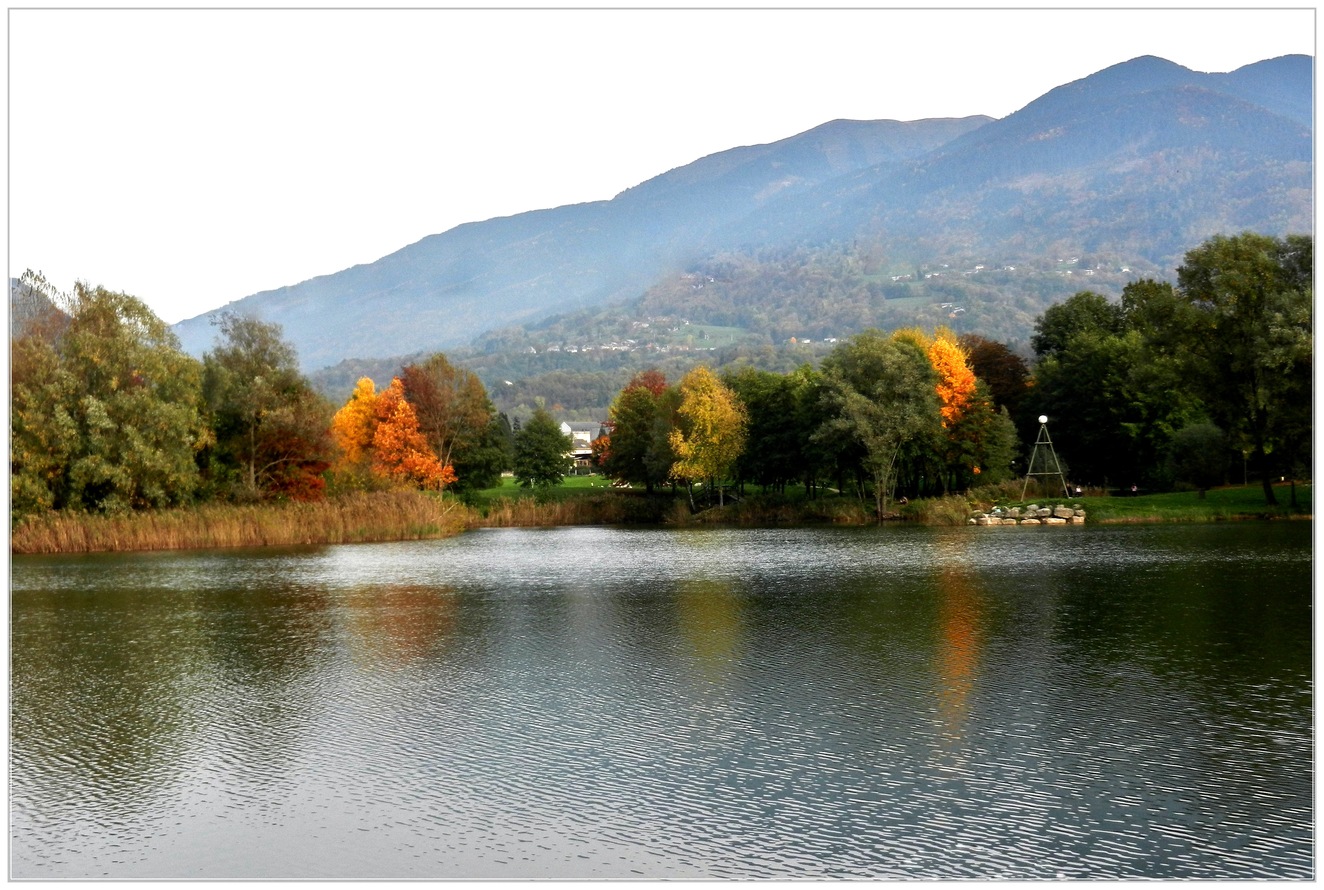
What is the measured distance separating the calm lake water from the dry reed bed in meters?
16.8

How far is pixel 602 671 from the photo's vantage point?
17250 mm

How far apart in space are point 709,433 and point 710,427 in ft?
1.20

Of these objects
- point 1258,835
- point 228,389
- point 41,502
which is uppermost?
point 228,389

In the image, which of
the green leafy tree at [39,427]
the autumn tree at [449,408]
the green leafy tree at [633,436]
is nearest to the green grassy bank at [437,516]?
the green leafy tree at [39,427]

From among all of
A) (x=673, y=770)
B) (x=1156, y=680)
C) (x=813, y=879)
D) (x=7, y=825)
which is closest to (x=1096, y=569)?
(x=1156, y=680)

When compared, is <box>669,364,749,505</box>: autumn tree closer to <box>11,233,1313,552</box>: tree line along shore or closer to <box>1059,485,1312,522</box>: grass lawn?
<box>11,233,1313,552</box>: tree line along shore

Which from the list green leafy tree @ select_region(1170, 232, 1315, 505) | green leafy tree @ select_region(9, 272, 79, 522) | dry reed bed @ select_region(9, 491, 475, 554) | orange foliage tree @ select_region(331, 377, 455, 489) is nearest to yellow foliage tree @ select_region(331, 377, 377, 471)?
orange foliage tree @ select_region(331, 377, 455, 489)

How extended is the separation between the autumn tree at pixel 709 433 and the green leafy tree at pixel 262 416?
22524 mm

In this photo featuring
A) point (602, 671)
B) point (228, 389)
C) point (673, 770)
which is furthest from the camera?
point (228, 389)

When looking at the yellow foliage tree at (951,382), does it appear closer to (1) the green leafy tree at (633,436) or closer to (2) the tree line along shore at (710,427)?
(2) the tree line along shore at (710,427)

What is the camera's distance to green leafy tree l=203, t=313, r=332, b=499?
51.4 metres

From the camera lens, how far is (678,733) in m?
13.3

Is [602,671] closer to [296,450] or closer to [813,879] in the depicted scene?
[813,879]

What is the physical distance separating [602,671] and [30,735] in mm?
7173
